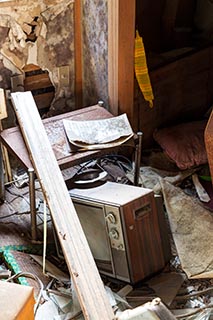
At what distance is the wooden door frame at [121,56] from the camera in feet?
10.6

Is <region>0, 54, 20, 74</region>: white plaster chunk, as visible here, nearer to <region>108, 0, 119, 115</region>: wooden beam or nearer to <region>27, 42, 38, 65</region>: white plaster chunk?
<region>27, 42, 38, 65</region>: white plaster chunk

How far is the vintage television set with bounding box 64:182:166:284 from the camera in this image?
2627 millimetres

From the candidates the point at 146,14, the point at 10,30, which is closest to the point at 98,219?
the point at 10,30

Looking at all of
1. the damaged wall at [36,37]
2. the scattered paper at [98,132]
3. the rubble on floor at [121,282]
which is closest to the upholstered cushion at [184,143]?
the rubble on floor at [121,282]

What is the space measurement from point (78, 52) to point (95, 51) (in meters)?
0.15

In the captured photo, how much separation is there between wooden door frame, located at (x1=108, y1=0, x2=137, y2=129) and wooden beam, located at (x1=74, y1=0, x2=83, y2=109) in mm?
290

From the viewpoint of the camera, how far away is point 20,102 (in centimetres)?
317

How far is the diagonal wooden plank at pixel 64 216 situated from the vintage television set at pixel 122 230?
12cm

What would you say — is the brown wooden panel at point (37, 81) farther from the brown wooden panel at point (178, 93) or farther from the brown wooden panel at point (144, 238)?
the brown wooden panel at point (144, 238)

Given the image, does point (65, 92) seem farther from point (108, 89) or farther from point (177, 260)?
point (177, 260)

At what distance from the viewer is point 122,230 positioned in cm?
262

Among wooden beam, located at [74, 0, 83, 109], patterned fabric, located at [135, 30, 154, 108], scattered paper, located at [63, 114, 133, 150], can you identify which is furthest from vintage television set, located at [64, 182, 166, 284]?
wooden beam, located at [74, 0, 83, 109]

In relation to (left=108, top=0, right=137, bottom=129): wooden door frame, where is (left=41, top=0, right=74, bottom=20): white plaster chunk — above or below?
above

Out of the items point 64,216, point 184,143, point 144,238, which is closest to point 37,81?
point 184,143
